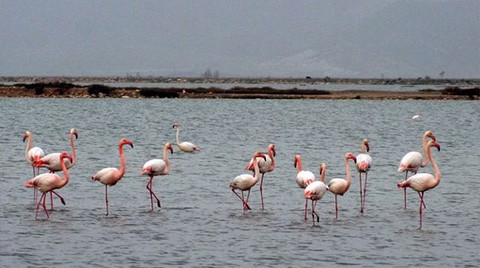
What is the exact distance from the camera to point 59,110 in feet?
192

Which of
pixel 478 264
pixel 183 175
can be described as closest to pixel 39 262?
pixel 478 264

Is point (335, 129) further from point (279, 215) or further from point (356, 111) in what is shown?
point (279, 215)

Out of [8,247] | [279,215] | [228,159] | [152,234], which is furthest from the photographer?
[228,159]

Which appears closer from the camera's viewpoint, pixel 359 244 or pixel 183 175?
pixel 359 244

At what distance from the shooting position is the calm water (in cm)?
1493

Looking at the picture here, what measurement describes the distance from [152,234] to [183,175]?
345 inches

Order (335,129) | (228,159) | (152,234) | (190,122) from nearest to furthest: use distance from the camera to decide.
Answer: (152,234) < (228,159) < (335,129) < (190,122)

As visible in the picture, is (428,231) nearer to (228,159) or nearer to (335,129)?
(228,159)

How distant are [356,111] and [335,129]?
56.5 feet

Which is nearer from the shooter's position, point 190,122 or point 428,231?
point 428,231

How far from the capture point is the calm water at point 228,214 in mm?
14930

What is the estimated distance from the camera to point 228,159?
2972 cm

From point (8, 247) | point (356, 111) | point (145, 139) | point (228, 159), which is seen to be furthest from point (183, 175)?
point (356, 111)

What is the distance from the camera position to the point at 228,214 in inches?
741
